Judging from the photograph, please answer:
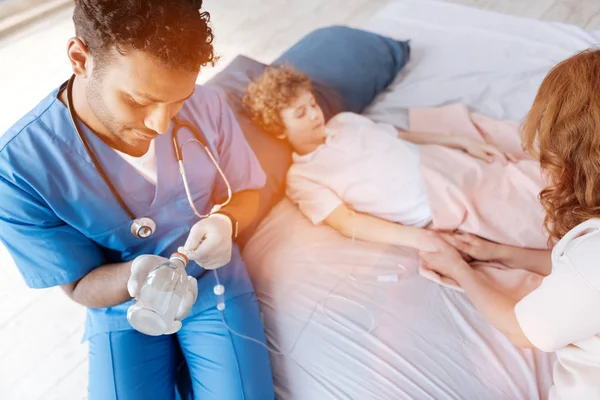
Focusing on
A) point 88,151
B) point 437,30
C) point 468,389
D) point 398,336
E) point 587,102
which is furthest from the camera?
point 437,30

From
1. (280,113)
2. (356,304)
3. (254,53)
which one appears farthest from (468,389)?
(254,53)

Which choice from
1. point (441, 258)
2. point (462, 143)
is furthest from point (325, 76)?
point (441, 258)

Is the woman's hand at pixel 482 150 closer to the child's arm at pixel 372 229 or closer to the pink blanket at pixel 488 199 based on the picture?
the pink blanket at pixel 488 199

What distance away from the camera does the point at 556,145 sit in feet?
3.11

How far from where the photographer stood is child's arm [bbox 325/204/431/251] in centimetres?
150

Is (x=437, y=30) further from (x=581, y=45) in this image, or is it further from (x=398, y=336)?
(x=398, y=336)

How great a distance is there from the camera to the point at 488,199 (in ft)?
4.93

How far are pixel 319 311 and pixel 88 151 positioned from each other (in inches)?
27.4

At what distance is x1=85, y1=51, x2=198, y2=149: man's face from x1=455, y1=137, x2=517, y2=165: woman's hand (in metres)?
1.00

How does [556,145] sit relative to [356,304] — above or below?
above

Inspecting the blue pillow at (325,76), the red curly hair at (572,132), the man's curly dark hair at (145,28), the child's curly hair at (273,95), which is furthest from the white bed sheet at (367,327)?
the man's curly dark hair at (145,28)

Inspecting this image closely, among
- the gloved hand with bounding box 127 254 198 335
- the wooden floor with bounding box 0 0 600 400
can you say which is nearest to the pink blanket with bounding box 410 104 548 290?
the gloved hand with bounding box 127 254 198 335

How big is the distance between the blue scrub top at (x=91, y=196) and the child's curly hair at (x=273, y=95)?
32 cm

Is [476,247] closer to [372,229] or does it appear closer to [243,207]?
[372,229]
